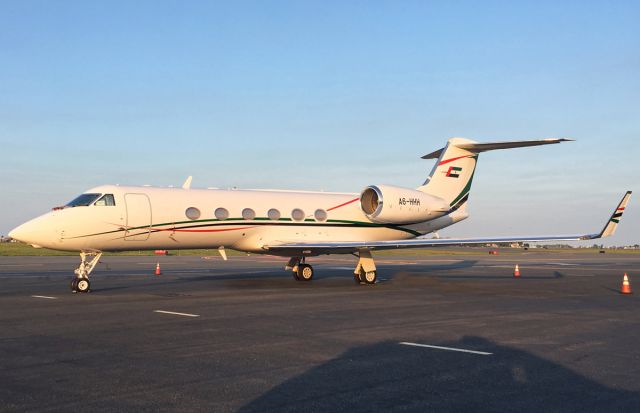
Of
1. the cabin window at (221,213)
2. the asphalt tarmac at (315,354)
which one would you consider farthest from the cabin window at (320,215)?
the asphalt tarmac at (315,354)

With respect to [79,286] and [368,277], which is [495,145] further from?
[79,286]

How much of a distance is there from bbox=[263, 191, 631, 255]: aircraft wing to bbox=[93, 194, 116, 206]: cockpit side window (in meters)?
5.34

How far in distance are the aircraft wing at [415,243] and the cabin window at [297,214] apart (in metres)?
1.25

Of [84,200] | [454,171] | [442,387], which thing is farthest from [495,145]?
[442,387]

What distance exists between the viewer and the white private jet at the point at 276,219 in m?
18.5

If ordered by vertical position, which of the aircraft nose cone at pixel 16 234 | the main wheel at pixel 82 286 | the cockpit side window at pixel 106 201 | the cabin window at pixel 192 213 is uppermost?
the cockpit side window at pixel 106 201

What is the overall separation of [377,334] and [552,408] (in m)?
4.63

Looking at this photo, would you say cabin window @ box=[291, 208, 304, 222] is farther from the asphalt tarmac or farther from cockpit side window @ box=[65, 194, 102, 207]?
cockpit side window @ box=[65, 194, 102, 207]

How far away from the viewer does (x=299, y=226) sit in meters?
22.8

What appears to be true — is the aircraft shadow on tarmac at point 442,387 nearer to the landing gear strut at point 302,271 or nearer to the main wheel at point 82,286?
the main wheel at point 82,286

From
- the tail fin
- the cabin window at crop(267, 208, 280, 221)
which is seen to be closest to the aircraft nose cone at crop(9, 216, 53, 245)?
the cabin window at crop(267, 208, 280, 221)

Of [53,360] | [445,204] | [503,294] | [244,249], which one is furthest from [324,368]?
[445,204]

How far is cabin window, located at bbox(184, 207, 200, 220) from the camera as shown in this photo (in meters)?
20.3

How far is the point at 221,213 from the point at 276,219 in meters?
2.15
